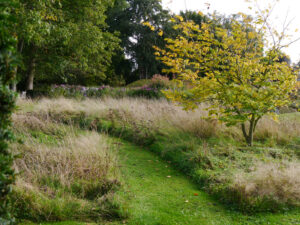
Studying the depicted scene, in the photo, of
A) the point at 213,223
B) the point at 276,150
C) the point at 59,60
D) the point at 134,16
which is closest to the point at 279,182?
the point at 213,223

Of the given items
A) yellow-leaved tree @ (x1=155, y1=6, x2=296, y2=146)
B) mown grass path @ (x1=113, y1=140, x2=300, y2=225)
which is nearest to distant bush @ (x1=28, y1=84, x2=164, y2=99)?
yellow-leaved tree @ (x1=155, y1=6, x2=296, y2=146)

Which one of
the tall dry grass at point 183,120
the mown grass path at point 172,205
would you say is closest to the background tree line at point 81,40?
the tall dry grass at point 183,120

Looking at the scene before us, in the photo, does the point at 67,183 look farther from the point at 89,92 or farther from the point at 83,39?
the point at 89,92

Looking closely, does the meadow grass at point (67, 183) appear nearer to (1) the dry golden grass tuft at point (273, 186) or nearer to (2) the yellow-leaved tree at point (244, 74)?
(1) the dry golden grass tuft at point (273, 186)

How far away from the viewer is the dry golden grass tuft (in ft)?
11.4

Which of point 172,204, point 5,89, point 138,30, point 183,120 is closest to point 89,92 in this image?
point 183,120

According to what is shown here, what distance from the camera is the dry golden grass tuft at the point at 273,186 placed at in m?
3.47

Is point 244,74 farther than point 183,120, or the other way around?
point 183,120

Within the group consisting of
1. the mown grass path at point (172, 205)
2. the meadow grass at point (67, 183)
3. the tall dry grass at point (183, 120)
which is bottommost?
the mown grass path at point (172, 205)

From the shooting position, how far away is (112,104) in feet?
31.7

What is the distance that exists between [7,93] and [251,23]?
5.26 m

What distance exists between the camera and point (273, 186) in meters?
3.54

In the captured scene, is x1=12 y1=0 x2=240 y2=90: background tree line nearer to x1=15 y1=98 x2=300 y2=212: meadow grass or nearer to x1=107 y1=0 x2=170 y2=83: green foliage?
x1=107 y1=0 x2=170 y2=83: green foliage

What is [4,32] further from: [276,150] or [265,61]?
[276,150]
